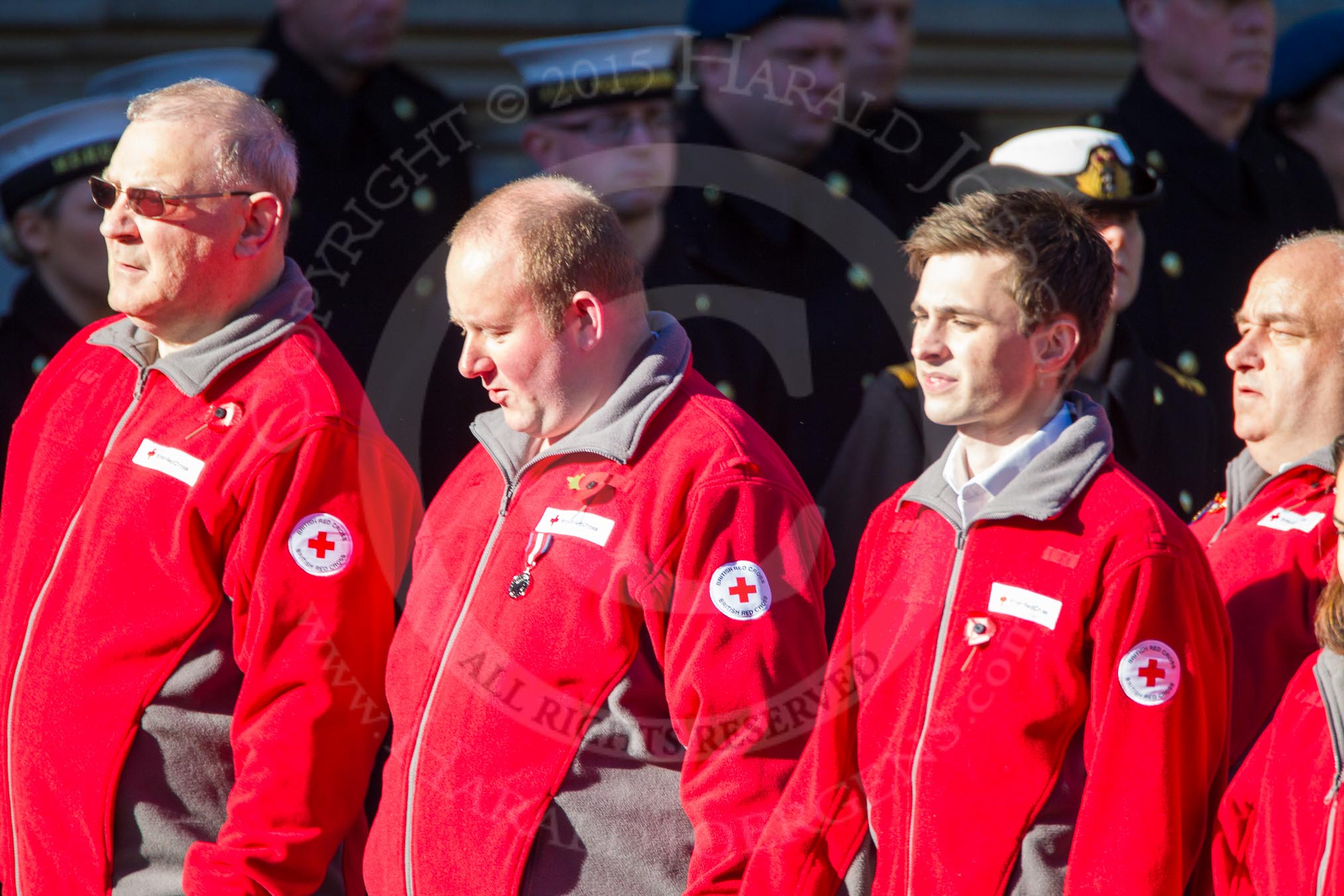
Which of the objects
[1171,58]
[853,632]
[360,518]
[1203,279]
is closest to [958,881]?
[853,632]

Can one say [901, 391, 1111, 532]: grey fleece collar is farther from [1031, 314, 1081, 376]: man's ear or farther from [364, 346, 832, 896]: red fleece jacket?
[364, 346, 832, 896]: red fleece jacket

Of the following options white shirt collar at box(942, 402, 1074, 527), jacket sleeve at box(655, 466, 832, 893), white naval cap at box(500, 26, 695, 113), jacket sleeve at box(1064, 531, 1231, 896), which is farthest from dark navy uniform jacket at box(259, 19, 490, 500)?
jacket sleeve at box(1064, 531, 1231, 896)

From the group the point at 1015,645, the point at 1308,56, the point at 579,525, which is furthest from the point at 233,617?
the point at 1308,56

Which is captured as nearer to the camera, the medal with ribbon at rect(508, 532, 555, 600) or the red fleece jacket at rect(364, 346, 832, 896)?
the red fleece jacket at rect(364, 346, 832, 896)

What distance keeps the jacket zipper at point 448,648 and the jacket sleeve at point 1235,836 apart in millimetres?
994

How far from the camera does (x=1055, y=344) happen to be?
245 cm

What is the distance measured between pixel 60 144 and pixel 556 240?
6.73ft

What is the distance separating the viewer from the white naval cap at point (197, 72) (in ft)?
13.7

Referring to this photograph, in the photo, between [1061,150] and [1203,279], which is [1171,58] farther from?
[1061,150]

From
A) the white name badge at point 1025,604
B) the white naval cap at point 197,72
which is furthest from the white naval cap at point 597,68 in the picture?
the white name badge at point 1025,604

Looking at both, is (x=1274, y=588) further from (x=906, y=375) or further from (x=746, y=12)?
(x=746, y=12)

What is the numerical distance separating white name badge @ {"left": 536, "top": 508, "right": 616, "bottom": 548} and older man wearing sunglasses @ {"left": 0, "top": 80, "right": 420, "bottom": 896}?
12.2 inches

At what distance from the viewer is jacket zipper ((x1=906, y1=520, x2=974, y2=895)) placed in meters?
2.34

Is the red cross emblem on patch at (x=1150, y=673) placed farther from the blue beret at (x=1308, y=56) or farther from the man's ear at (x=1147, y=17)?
the blue beret at (x=1308, y=56)
